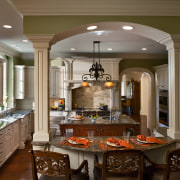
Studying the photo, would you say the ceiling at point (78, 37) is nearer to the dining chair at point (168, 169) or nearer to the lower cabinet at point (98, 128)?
the lower cabinet at point (98, 128)

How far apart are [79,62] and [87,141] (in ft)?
14.1

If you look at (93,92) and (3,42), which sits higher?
(3,42)

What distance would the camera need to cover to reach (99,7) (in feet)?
8.53

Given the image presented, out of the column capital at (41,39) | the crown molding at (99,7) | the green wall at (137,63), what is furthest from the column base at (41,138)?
the green wall at (137,63)

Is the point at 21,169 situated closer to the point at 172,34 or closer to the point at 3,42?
the point at 3,42

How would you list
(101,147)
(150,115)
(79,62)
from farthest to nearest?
(150,115), (79,62), (101,147)

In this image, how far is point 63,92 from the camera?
6.83m

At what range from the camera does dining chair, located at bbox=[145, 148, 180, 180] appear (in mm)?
2086

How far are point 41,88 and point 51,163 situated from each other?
1.05 m

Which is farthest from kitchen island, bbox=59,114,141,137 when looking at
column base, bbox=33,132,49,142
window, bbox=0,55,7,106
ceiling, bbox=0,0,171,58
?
window, bbox=0,55,7,106

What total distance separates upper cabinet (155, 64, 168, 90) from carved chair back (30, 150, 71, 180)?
5.16 metres

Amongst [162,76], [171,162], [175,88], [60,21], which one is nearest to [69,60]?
[162,76]

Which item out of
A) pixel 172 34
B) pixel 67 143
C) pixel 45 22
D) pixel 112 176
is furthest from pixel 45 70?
pixel 172 34

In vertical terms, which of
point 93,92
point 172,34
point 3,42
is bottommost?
point 93,92
